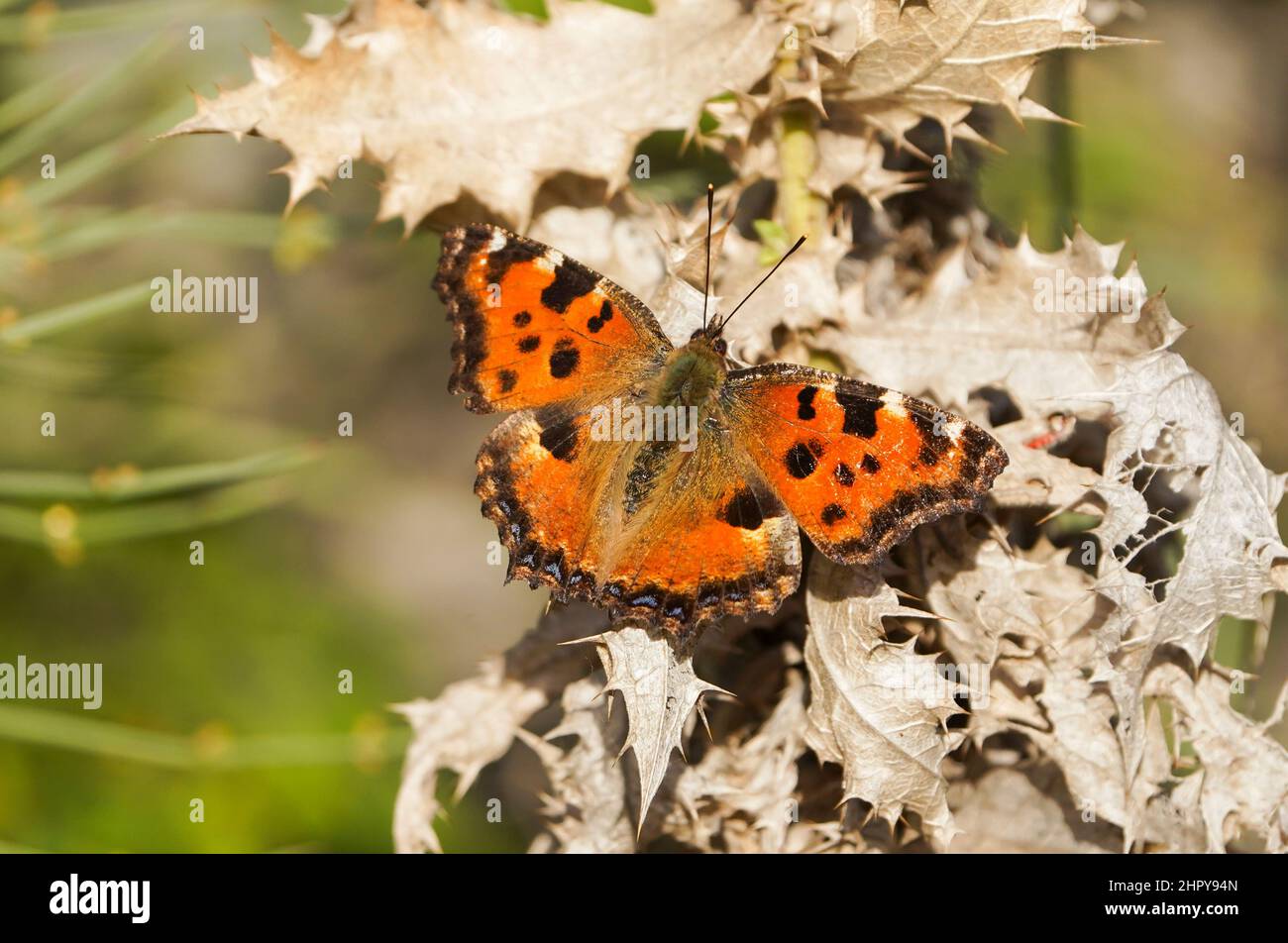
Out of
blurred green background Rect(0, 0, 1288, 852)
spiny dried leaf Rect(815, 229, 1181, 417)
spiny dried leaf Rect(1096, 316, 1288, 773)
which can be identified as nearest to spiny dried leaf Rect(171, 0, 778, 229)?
spiny dried leaf Rect(815, 229, 1181, 417)

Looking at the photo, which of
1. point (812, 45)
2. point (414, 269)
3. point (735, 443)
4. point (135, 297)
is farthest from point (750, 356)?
point (414, 269)

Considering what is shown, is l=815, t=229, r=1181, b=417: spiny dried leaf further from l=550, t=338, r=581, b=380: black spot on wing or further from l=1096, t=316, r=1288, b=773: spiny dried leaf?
l=550, t=338, r=581, b=380: black spot on wing

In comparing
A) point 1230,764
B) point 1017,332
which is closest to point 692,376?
point 1017,332

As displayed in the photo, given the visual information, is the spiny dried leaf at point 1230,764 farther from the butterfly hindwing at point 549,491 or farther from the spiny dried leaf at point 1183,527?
the butterfly hindwing at point 549,491

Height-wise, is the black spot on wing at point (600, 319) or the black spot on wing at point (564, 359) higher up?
the black spot on wing at point (600, 319)

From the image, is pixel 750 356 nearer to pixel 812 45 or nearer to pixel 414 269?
pixel 812 45

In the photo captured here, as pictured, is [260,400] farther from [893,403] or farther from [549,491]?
[893,403]

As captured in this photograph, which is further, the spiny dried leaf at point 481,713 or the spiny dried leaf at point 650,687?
the spiny dried leaf at point 481,713

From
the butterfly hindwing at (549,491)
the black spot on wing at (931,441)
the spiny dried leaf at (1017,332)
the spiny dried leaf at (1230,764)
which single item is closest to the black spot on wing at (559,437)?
the butterfly hindwing at (549,491)
